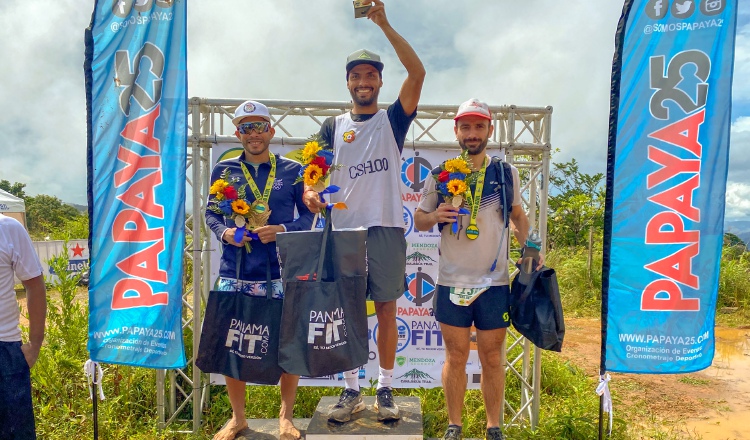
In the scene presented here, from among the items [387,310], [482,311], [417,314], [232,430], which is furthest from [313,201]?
[417,314]

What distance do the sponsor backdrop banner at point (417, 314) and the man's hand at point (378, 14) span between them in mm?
2027

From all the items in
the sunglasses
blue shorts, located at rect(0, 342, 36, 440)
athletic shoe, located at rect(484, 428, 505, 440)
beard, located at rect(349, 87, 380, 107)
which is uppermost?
beard, located at rect(349, 87, 380, 107)

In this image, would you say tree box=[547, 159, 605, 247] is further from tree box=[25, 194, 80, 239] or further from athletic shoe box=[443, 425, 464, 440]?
tree box=[25, 194, 80, 239]

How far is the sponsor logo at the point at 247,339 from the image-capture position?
296cm

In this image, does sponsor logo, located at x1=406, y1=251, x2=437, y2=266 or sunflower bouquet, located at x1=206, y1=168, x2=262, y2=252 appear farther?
sponsor logo, located at x1=406, y1=251, x2=437, y2=266

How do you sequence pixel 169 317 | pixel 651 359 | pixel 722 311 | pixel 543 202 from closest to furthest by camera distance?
pixel 651 359
pixel 169 317
pixel 543 202
pixel 722 311

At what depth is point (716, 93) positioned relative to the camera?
3.27 m

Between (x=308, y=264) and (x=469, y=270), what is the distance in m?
1.15

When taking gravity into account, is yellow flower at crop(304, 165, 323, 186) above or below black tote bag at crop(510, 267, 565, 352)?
above

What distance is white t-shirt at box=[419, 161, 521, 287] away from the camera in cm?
321

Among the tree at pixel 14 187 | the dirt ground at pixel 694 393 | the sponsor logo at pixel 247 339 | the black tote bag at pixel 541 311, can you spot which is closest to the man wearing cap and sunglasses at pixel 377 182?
the sponsor logo at pixel 247 339

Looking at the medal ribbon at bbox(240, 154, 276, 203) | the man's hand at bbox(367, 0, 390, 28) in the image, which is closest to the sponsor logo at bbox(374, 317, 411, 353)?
the medal ribbon at bbox(240, 154, 276, 203)

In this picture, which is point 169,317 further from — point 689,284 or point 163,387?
point 689,284

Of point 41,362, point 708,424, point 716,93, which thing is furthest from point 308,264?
point 708,424
